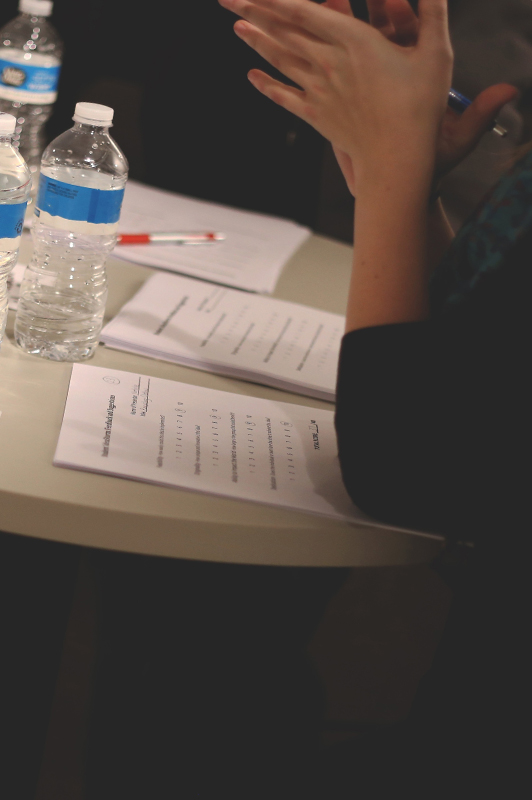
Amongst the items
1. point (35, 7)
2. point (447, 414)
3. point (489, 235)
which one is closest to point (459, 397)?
point (447, 414)

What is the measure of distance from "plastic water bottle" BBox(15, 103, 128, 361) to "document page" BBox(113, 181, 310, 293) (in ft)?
0.80

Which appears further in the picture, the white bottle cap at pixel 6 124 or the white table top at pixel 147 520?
the white bottle cap at pixel 6 124

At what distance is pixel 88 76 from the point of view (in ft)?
6.78

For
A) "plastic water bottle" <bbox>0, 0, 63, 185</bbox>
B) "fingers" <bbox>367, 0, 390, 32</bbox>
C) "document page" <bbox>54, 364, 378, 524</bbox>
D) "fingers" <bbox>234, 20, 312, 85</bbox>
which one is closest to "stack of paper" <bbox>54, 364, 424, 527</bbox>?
"document page" <bbox>54, 364, 378, 524</bbox>

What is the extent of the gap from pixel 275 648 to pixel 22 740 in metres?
0.66

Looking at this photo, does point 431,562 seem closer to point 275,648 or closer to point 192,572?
point 192,572

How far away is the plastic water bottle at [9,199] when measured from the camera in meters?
0.77

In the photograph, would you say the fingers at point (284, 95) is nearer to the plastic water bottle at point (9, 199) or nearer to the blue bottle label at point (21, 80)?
the plastic water bottle at point (9, 199)

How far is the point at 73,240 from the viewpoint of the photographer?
3.34 feet

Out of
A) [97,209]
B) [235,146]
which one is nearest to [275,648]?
[97,209]

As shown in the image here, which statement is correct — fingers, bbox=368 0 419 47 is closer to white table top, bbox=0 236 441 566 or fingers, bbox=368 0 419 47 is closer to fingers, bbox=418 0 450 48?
fingers, bbox=418 0 450 48

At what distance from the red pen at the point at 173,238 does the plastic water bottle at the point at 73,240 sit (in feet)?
0.82

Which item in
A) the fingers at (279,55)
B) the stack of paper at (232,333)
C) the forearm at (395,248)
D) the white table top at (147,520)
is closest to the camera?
the white table top at (147,520)

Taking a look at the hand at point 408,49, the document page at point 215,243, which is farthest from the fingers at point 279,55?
the document page at point 215,243
